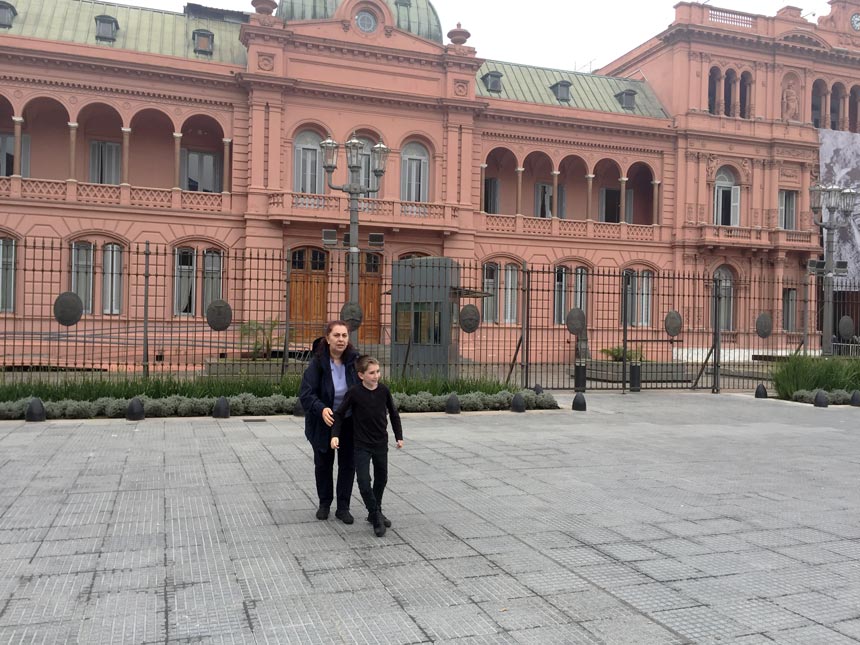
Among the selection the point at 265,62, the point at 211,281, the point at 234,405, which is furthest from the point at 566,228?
the point at 234,405

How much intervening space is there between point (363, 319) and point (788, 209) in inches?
795

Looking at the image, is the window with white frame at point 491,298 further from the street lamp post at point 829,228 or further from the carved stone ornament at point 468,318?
the carved stone ornament at point 468,318

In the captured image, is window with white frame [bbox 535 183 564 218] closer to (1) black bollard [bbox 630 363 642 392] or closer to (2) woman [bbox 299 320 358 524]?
(1) black bollard [bbox 630 363 642 392]

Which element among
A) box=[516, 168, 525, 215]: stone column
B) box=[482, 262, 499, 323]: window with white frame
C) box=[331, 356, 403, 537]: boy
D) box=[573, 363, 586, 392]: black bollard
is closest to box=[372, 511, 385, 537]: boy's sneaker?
box=[331, 356, 403, 537]: boy

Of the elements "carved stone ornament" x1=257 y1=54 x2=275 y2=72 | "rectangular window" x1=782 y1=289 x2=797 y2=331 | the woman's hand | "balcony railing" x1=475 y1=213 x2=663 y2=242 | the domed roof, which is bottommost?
the woman's hand

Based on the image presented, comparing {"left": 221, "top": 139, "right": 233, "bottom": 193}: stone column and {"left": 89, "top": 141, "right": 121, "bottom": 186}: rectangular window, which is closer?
{"left": 221, "top": 139, "right": 233, "bottom": 193}: stone column

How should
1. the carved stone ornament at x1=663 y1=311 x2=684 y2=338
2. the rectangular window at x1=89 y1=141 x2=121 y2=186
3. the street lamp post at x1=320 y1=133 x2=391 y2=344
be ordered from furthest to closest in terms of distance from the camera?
the rectangular window at x1=89 y1=141 x2=121 y2=186
the carved stone ornament at x1=663 y1=311 x2=684 y2=338
the street lamp post at x1=320 y1=133 x2=391 y2=344

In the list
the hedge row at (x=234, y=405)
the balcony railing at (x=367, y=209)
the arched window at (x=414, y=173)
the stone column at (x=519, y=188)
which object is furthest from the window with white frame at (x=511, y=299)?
the hedge row at (x=234, y=405)

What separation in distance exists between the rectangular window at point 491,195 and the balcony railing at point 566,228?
5.77 feet

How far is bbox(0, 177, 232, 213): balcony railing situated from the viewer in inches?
949

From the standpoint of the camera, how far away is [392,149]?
27750mm

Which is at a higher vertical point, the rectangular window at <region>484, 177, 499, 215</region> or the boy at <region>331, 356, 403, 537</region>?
the rectangular window at <region>484, 177, 499, 215</region>

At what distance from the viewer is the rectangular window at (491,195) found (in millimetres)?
31578

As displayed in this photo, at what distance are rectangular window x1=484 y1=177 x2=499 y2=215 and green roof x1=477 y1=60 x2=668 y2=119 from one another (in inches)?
135
